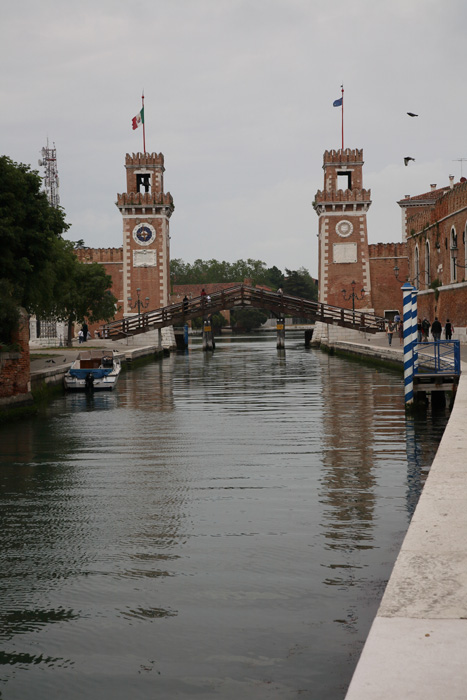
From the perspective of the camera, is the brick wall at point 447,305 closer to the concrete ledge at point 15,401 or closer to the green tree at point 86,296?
the green tree at point 86,296

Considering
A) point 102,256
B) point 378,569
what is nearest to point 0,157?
point 378,569

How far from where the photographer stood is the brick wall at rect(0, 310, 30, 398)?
1916 cm

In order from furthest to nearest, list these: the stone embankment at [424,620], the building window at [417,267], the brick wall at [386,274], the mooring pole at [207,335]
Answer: the brick wall at [386,274] → the mooring pole at [207,335] → the building window at [417,267] → the stone embankment at [424,620]

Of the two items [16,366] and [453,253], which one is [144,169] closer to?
[453,253]

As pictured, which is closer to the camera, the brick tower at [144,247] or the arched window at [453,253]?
the arched window at [453,253]

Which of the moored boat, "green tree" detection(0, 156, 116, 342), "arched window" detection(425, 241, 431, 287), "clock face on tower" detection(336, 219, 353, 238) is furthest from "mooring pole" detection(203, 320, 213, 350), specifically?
"green tree" detection(0, 156, 116, 342)

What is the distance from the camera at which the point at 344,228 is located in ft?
193

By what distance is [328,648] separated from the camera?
18.0ft

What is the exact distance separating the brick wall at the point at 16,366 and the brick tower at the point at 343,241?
135 feet

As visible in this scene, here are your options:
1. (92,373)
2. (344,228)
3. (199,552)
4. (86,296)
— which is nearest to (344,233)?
(344,228)

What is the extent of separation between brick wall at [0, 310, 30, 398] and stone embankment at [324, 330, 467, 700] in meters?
14.1

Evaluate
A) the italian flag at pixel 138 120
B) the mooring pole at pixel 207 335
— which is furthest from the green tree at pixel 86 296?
the italian flag at pixel 138 120

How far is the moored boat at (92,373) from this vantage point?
89.0ft

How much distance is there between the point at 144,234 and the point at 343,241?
14.5m
